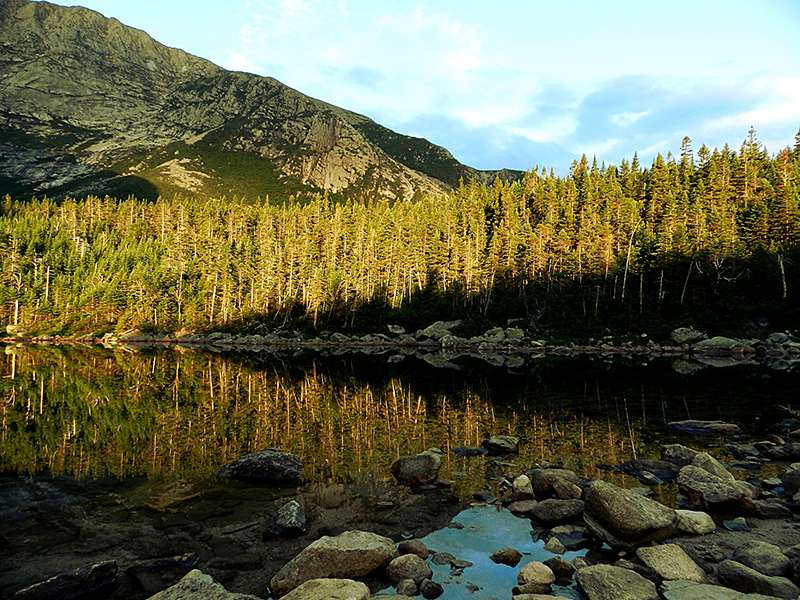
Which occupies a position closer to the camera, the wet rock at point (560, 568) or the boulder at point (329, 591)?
the boulder at point (329, 591)

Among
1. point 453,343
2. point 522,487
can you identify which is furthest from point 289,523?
point 453,343

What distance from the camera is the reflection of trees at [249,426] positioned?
15.6m

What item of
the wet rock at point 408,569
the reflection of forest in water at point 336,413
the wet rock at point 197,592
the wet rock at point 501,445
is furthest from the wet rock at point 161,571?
the wet rock at point 501,445

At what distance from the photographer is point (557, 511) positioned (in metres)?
11.1

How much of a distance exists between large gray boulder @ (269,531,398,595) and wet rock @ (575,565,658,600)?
378cm

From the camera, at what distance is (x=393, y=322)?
3467 inches

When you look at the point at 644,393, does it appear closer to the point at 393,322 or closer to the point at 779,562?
the point at 779,562

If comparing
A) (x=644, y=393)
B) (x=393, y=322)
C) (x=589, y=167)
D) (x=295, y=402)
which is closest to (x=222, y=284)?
(x=393, y=322)

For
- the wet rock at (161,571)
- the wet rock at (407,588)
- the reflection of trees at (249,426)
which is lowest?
the reflection of trees at (249,426)

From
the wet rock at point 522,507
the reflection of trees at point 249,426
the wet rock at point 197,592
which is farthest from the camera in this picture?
the reflection of trees at point 249,426

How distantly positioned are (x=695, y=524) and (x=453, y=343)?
67520 mm

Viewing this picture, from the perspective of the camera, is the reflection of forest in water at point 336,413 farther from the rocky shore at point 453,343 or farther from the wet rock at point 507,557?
the rocky shore at point 453,343

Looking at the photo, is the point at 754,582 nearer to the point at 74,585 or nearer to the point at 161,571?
the point at 161,571

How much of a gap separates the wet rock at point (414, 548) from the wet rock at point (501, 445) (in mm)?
8424
